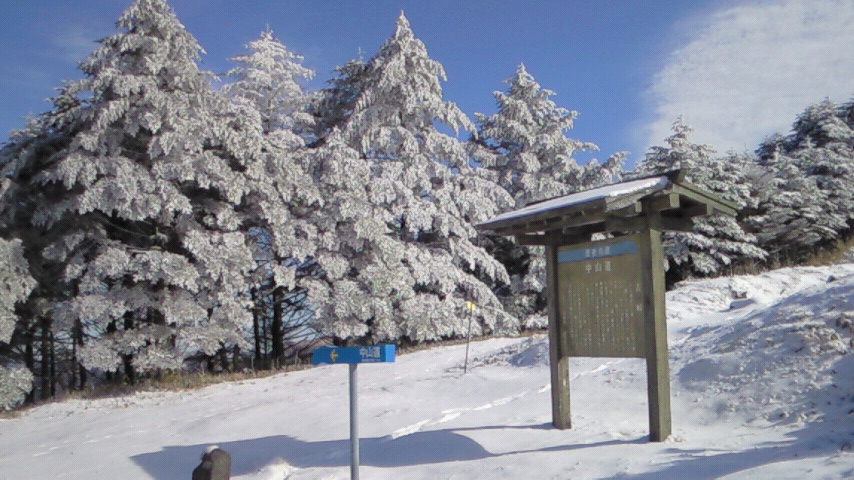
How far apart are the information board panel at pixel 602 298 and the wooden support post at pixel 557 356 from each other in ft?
0.18

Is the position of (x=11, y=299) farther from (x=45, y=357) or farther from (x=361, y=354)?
(x=361, y=354)

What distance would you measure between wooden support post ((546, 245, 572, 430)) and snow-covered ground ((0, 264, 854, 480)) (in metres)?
0.20

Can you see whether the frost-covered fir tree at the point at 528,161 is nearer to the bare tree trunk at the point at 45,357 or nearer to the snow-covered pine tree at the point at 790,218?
the snow-covered pine tree at the point at 790,218

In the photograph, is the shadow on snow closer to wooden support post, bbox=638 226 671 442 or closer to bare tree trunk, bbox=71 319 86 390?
wooden support post, bbox=638 226 671 442

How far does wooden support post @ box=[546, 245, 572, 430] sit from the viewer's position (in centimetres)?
747

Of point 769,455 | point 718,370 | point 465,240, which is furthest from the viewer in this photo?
point 465,240

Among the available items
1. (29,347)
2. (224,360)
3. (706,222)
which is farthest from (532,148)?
(29,347)

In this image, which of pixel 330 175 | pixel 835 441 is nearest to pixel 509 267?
pixel 330 175

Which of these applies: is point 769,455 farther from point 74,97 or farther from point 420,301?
point 74,97

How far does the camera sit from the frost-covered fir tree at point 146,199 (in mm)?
15266

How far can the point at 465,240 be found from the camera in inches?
851

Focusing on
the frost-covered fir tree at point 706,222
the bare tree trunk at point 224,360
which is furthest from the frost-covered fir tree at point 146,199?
the frost-covered fir tree at point 706,222

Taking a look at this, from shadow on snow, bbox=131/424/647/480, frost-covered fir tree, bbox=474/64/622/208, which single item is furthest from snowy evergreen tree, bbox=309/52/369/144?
shadow on snow, bbox=131/424/647/480

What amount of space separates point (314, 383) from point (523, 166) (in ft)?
45.4
